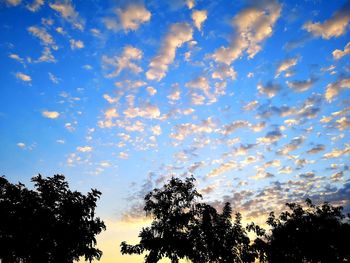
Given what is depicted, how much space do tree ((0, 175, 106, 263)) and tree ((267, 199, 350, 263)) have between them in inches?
1461

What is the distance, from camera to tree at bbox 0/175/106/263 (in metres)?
37.8

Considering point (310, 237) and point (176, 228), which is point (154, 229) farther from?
point (310, 237)

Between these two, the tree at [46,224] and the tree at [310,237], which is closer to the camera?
the tree at [46,224]

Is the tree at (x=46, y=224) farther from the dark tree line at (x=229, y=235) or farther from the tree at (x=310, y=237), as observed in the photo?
the tree at (x=310, y=237)

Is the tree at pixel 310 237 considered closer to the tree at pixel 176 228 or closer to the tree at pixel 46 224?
the tree at pixel 176 228

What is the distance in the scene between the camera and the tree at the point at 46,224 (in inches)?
1487

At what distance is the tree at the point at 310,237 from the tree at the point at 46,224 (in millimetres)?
37110

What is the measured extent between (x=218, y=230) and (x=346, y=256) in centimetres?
2594

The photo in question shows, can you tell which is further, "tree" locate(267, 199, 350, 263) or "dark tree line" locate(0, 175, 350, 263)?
"tree" locate(267, 199, 350, 263)

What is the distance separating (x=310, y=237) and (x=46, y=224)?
46.3m

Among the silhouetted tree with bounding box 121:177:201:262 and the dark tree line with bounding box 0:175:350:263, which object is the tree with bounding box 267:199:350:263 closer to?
the dark tree line with bounding box 0:175:350:263

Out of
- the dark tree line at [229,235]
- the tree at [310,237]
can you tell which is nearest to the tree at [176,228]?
the dark tree line at [229,235]

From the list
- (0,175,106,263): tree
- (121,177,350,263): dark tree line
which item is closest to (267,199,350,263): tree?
(121,177,350,263): dark tree line

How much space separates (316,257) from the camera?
58.7 m
